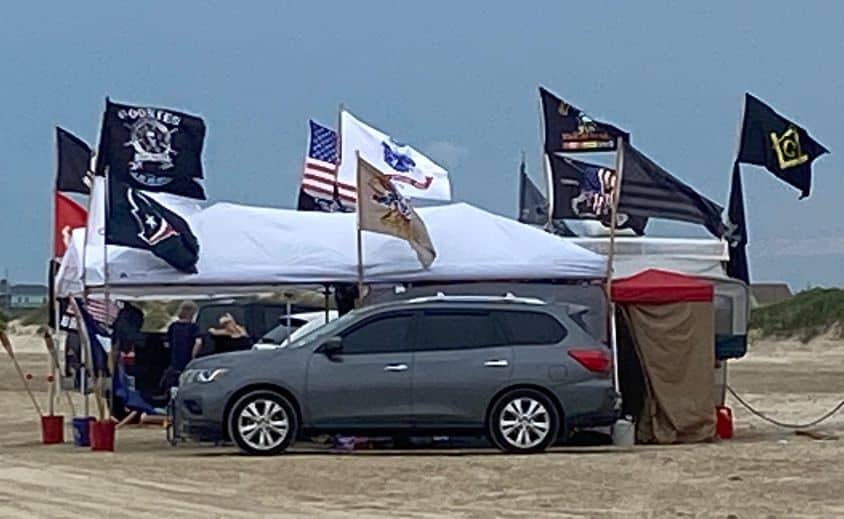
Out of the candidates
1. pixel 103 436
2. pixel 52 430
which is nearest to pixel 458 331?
pixel 103 436

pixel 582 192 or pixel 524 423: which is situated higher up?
pixel 582 192

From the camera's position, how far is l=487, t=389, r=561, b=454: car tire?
19.4 m

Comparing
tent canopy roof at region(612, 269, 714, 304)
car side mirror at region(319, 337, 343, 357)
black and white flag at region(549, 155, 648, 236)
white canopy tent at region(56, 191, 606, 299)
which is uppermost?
black and white flag at region(549, 155, 648, 236)

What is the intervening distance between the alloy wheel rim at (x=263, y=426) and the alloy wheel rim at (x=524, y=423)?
2301mm

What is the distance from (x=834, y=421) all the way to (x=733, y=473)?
26.9 feet

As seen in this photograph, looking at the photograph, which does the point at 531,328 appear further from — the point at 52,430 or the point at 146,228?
the point at 52,430

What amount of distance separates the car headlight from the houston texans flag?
7122mm

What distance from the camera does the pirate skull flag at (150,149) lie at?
20703 mm

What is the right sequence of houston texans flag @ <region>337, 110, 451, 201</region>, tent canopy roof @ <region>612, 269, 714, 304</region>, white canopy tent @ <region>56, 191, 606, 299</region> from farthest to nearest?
houston texans flag @ <region>337, 110, 451, 201</region>
tent canopy roof @ <region>612, 269, 714, 304</region>
white canopy tent @ <region>56, 191, 606, 299</region>

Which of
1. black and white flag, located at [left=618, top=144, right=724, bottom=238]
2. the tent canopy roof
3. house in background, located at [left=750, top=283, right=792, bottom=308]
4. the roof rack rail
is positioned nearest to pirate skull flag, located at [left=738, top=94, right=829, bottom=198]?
black and white flag, located at [left=618, top=144, right=724, bottom=238]

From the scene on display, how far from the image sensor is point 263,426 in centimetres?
1914

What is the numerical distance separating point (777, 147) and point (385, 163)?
616 cm

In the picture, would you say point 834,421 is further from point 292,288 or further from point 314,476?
point 314,476

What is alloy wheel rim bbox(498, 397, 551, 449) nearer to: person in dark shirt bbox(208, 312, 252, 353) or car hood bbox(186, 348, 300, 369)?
car hood bbox(186, 348, 300, 369)
